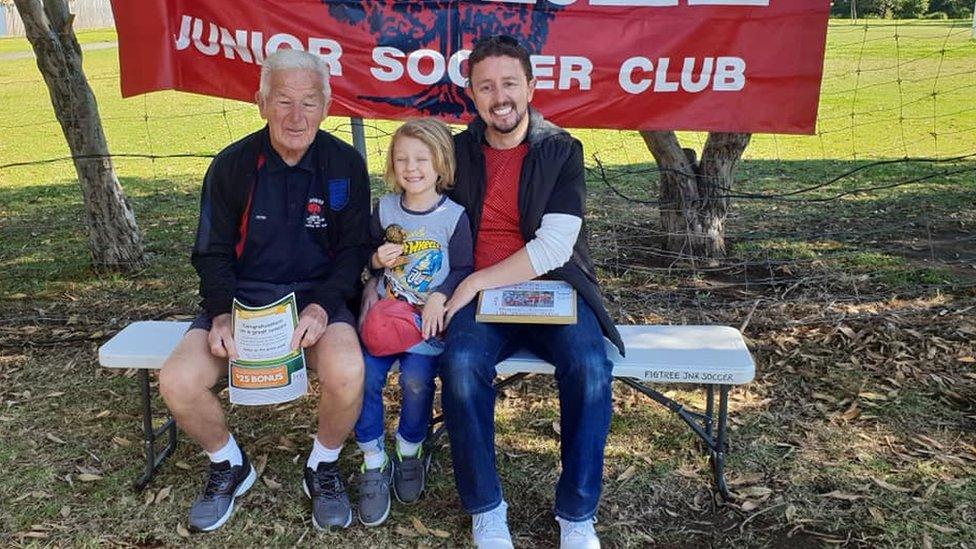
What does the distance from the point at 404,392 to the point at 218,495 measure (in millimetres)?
817

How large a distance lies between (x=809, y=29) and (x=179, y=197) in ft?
21.0

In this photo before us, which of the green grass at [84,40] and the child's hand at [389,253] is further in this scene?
the green grass at [84,40]

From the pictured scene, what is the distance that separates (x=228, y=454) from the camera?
3350 mm

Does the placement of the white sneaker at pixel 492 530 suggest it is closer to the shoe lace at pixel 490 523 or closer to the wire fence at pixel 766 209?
the shoe lace at pixel 490 523

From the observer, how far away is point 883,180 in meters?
8.69

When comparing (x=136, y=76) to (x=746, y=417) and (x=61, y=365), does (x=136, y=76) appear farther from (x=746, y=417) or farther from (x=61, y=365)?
(x=746, y=417)

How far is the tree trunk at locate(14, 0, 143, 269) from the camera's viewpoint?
208 inches

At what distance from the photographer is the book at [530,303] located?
10.2 ft

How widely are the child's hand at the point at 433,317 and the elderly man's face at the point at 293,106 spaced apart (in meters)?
0.80

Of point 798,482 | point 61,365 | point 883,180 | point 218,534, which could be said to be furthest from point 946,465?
point 883,180

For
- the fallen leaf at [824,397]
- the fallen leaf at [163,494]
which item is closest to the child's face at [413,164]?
the fallen leaf at [163,494]

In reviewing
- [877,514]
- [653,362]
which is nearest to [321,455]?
[653,362]

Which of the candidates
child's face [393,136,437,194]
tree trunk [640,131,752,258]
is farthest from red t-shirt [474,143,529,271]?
tree trunk [640,131,752,258]

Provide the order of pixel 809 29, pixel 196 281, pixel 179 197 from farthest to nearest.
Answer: pixel 179 197
pixel 196 281
pixel 809 29
